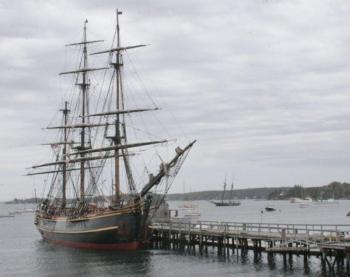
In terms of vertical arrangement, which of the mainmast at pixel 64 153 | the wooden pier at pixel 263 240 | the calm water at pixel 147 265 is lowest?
the calm water at pixel 147 265

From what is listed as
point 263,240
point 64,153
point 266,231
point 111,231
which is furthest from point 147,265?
point 64,153

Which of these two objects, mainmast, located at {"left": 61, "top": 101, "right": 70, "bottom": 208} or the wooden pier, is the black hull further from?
mainmast, located at {"left": 61, "top": 101, "right": 70, "bottom": 208}

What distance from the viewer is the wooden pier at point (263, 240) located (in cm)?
4069

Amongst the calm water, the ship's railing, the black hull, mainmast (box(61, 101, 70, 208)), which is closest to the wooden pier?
the ship's railing

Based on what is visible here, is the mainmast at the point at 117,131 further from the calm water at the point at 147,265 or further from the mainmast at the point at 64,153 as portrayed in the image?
the mainmast at the point at 64,153

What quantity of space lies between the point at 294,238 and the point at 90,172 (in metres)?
32.8

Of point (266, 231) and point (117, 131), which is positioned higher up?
point (117, 131)

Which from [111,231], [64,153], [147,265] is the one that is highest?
[64,153]

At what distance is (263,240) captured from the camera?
47.4m

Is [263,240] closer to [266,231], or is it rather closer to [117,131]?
[266,231]

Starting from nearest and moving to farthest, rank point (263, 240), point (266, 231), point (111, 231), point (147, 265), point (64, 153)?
point (263, 240) → point (147, 265) → point (266, 231) → point (111, 231) → point (64, 153)

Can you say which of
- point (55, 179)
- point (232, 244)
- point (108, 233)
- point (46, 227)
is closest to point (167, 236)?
point (108, 233)

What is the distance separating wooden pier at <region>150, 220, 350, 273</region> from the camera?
133 ft

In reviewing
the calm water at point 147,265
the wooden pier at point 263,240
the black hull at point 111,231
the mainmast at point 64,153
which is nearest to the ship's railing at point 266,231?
the wooden pier at point 263,240
